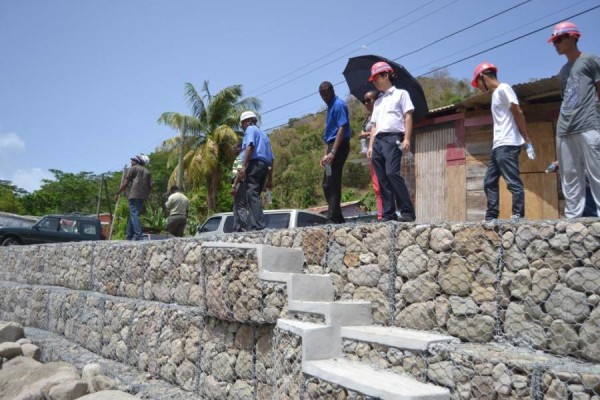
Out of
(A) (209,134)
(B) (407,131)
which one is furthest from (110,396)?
(A) (209,134)

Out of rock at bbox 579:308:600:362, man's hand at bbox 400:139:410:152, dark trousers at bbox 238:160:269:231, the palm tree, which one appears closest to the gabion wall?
rock at bbox 579:308:600:362

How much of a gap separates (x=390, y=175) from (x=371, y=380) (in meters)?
2.28

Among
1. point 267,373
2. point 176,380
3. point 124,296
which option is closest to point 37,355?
point 124,296

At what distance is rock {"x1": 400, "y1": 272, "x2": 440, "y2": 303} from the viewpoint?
391 centimetres

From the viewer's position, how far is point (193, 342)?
20.3ft

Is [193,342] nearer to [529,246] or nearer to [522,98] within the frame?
[529,246]

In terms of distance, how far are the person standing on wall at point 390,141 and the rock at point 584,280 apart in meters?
1.92

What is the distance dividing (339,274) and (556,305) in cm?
194

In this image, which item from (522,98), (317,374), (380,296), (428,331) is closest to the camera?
(317,374)

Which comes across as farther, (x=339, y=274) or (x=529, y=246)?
(x=339, y=274)

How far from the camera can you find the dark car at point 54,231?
17953 mm

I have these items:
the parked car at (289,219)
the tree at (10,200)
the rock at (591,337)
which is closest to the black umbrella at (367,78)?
the parked car at (289,219)

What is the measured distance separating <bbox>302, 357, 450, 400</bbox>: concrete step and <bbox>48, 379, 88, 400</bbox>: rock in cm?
408

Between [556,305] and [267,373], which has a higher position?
[556,305]
